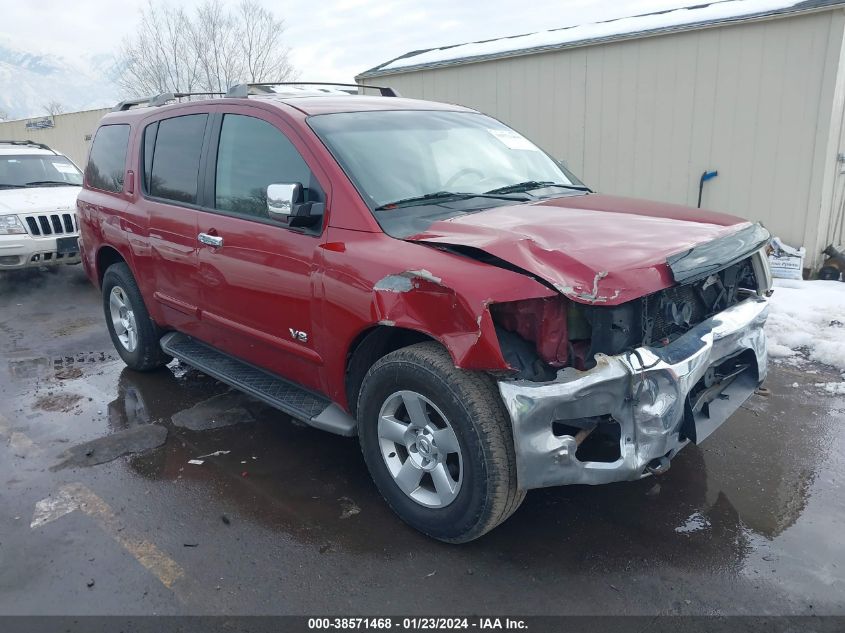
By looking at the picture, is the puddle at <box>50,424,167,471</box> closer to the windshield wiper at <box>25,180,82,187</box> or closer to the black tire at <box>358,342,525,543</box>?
the black tire at <box>358,342,525,543</box>

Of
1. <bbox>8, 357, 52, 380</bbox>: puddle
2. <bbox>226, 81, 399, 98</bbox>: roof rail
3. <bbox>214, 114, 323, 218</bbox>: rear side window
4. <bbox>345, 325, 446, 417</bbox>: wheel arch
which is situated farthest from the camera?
<bbox>8, 357, 52, 380</bbox>: puddle

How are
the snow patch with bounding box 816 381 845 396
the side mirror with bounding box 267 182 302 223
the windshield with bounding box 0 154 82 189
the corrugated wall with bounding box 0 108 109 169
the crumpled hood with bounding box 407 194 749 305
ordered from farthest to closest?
the corrugated wall with bounding box 0 108 109 169 → the windshield with bounding box 0 154 82 189 → the snow patch with bounding box 816 381 845 396 → the side mirror with bounding box 267 182 302 223 → the crumpled hood with bounding box 407 194 749 305

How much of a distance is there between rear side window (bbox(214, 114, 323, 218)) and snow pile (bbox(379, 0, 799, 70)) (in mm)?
6198

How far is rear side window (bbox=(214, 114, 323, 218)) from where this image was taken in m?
3.46

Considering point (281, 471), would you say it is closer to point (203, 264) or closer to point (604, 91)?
point (203, 264)

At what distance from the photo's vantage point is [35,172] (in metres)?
9.58

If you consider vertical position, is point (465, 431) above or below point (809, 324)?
above

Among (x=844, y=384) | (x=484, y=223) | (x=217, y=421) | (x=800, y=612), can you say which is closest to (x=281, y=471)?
(x=217, y=421)

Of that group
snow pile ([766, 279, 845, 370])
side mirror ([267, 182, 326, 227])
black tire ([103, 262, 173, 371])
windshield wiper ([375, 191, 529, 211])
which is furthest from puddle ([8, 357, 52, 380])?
snow pile ([766, 279, 845, 370])

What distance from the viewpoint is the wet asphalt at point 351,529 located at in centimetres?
265

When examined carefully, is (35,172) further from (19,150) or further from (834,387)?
(834,387)

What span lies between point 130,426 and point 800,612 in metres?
3.81

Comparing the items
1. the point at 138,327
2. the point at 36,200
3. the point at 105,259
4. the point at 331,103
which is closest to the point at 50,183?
the point at 36,200

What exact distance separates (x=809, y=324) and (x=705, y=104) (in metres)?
3.38
